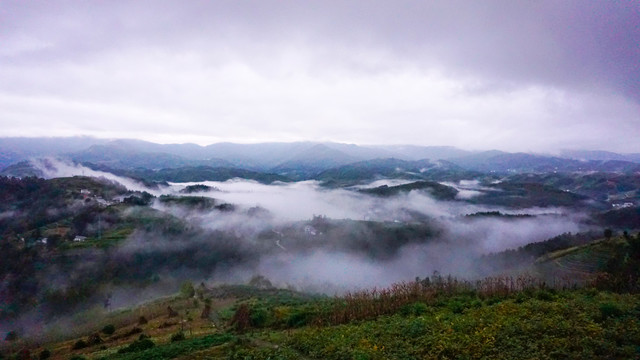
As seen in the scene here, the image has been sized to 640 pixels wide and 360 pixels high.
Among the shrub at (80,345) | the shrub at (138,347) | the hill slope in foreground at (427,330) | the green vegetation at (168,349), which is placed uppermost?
the hill slope in foreground at (427,330)

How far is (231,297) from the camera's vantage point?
173ft

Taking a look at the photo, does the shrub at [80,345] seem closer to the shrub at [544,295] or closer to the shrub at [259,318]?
the shrub at [259,318]

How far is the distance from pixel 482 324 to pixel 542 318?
2953mm

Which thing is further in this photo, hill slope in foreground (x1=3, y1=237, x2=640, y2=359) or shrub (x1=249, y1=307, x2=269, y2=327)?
shrub (x1=249, y1=307, x2=269, y2=327)

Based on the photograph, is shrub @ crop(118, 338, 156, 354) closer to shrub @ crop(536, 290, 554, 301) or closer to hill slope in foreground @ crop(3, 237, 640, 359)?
hill slope in foreground @ crop(3, 237, 640, 359)

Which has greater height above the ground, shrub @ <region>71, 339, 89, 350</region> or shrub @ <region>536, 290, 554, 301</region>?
shrub @ <region>536, 290, 554, 301</region>

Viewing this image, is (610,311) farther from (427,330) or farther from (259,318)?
(259,318)

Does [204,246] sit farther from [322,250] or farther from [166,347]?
[166,347]

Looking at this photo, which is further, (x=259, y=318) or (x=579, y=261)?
(x=579, y=261)

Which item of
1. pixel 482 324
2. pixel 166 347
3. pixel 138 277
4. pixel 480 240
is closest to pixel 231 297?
pixel 166 347

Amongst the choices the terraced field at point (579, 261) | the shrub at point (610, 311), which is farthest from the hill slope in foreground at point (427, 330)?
the terraced field at point (579, 261)

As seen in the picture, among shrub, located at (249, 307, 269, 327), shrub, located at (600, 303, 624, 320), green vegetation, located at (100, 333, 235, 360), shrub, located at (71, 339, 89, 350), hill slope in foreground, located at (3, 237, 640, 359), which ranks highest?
shrub, located at (600, 303, 624, 320)

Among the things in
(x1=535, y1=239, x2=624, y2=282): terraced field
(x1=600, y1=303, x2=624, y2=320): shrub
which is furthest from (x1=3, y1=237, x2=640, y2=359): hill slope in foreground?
(x1=535, y1=239, x2=624, y2=282): terraced field

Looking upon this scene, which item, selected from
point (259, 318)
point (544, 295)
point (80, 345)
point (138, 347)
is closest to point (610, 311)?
point (544, 295)
